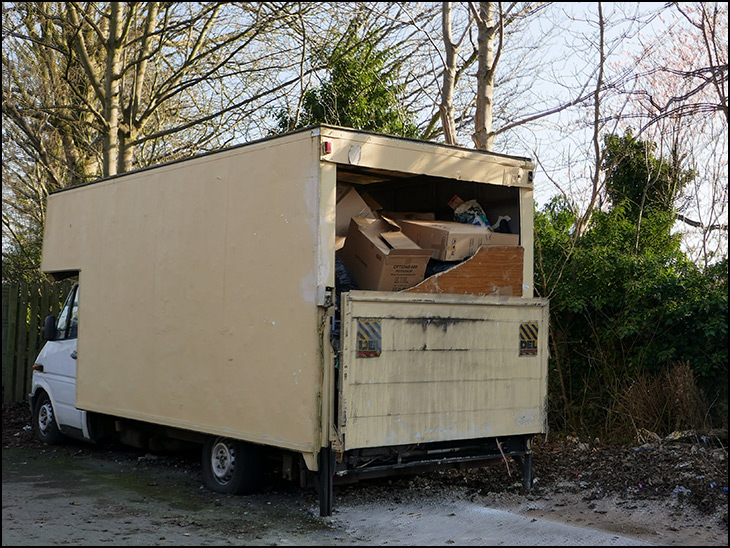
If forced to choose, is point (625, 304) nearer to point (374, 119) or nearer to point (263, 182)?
point (263, 182)

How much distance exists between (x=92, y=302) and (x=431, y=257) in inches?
145

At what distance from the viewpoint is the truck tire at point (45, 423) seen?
9.46 meters

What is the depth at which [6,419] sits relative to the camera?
11.3 m

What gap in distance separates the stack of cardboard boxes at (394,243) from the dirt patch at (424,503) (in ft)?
5.83

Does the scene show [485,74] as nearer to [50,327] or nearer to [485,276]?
[485,276]

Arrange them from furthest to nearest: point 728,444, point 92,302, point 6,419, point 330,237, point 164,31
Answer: point 164,31, point 6,419, point 92,302, point 728,444, point 330,237

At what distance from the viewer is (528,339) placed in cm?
682

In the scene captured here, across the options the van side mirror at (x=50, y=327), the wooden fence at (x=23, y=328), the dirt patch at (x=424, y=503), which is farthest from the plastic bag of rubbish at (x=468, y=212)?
the wooden fence at (x=23, y=328)

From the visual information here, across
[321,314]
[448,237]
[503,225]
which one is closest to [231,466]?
[321,314]

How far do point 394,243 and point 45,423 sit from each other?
17.9 feet

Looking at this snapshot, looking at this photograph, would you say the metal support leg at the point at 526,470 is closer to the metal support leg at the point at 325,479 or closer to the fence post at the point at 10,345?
the metal support leg at the point at 325,479

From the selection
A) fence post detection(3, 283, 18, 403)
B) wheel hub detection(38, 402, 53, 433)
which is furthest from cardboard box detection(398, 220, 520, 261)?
fence post detection(3, 283, 18, 403)

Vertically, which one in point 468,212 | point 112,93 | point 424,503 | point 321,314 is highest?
point 112,93

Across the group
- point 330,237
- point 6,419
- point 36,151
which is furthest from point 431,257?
point 36,151
